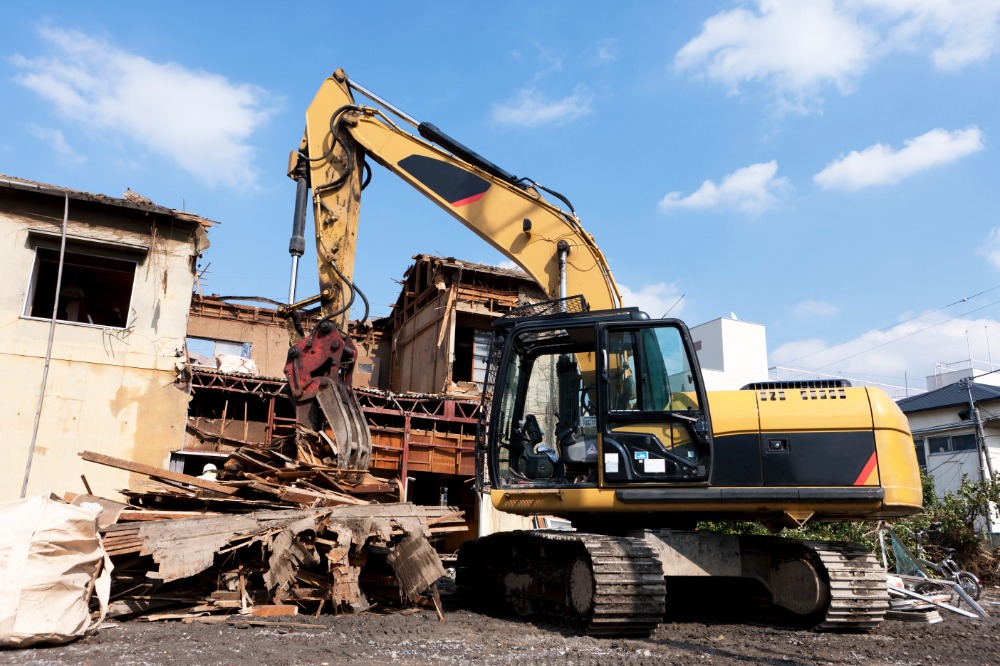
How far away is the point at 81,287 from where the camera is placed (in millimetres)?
19984

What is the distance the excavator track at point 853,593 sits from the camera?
21.5ft

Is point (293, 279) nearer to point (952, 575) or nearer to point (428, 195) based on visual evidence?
point (428, 195)

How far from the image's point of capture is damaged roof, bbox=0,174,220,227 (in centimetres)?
1453

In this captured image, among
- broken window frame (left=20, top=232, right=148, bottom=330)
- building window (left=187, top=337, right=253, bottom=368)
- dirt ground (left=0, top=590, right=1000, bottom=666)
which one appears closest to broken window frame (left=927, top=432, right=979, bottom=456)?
dirt ground (left=0, top=590, right=1000, bottom=666)

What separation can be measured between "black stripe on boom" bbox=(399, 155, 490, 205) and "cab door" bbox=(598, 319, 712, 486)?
9.35 feet

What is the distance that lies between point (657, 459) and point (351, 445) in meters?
3.29

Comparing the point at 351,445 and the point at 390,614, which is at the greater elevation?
the point at 351,445

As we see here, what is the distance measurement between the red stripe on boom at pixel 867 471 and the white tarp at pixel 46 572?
615 cm

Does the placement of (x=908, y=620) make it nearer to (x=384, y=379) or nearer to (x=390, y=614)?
(x=390, y=614)

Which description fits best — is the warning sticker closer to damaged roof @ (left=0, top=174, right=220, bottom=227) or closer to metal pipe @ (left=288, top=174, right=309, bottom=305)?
metal pipe @ (left=288, top=174, right=309, bottom=305)

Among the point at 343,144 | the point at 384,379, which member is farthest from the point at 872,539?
the point at 384,379

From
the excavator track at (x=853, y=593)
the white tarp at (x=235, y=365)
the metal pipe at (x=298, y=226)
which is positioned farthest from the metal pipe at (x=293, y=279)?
the white tarp at (x=235, y=365)

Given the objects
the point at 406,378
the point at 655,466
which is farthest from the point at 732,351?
the point at 655,466

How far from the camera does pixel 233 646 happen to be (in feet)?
17.4
